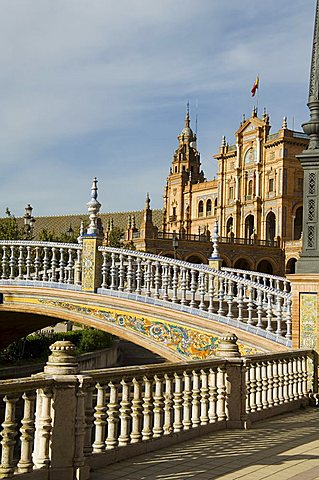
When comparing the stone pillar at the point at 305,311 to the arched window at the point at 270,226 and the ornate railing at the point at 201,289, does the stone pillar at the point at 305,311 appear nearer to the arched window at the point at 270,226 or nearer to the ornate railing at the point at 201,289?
the ornate railing at the point at 201,289

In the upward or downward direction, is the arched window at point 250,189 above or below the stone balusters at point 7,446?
above

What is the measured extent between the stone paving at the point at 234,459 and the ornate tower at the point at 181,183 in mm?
66197

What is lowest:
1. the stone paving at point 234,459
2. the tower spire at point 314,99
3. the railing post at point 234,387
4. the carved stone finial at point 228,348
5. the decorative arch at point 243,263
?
Answer: the stone paving at point 234,459

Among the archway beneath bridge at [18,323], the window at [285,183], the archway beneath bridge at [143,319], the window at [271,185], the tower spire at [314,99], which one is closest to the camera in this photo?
the tower spire at [314,99]

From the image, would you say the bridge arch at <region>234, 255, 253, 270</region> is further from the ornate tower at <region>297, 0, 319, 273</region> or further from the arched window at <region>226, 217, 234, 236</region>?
the ornate tower at <region>297, 0, 319, 273</region>

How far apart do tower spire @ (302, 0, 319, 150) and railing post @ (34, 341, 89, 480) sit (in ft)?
19.9

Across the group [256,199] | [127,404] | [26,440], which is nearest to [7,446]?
[26,440]

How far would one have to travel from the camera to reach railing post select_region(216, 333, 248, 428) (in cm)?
720

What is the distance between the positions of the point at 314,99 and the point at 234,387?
4896 mm

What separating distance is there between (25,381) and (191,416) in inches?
106

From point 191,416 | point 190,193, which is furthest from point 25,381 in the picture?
point 190,193

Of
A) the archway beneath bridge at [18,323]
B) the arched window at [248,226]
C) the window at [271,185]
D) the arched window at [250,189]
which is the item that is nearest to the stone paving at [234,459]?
the archway beneath bridge at [18,323]

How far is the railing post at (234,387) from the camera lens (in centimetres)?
720

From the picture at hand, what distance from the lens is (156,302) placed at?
12.1 m
